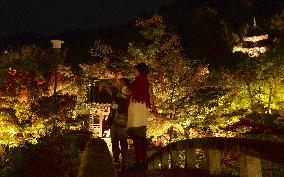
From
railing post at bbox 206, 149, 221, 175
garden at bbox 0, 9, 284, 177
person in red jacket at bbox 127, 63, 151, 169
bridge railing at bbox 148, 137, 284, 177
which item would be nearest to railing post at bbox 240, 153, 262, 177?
bridge railing at bbox 148, 137, 284, 177

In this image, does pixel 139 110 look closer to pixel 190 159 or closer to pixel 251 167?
pixel 190 159

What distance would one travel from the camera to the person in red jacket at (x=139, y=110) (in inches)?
269

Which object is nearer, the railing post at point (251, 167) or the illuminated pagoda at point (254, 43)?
the railing post at point (251, 167)

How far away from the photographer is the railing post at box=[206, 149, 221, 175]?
5.63 m

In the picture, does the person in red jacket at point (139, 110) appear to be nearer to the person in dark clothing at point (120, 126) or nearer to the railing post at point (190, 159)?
the person in dark clothing at point (120, 126)

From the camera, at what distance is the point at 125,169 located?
7.25 meters

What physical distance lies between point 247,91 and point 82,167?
634 inches

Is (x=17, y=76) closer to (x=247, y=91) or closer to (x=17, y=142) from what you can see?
(x=17, y=142)

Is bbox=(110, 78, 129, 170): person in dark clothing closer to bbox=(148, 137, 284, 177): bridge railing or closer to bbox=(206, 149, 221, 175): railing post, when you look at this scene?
bbox=(148, 137, 284, 177): bridge railing

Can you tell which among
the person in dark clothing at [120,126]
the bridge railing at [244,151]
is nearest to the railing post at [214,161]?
the bridge railing at [244,151]

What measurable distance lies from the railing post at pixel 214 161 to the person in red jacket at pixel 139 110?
153 cm

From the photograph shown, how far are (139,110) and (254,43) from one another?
23.5 metres

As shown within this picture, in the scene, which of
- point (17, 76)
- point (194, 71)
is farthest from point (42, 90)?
point (194, 71)

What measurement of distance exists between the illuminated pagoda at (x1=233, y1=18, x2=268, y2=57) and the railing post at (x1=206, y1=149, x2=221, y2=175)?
71.3 ft
